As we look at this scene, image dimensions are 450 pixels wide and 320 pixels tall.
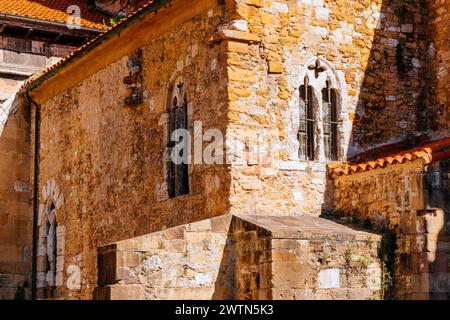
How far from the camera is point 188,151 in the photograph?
17.4m

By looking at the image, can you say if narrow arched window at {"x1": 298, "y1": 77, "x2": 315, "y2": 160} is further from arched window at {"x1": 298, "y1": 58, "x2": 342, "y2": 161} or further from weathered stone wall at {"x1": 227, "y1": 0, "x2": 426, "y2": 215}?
weathered stone wall at {"x1": 227, "y1": 0, "x2": 426, "y2": 215}

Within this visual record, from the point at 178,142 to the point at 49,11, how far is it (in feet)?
27.2

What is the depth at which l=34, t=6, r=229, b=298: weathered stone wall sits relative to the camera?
16.9 meters

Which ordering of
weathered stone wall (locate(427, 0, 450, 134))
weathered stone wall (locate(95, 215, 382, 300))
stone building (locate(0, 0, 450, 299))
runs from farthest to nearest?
weathered stone wall (locate(427, 0, 450, 134)), stone building (locate(0, 0, 450, 299)), weathered stone wall (locate(95, 215, 382, 300))

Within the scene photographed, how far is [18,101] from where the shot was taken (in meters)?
24.1

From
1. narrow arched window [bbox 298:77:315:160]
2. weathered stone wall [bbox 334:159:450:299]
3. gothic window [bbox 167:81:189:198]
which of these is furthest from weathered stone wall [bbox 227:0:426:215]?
gothic window [bbox 167:81:189:198]

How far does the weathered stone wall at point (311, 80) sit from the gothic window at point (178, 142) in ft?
5.30

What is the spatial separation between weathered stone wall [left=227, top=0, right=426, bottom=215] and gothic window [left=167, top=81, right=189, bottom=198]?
1616 millimetres

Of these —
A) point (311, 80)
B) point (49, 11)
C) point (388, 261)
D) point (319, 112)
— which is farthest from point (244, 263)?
point (49, 11)

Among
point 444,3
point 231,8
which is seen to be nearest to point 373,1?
point 444,3

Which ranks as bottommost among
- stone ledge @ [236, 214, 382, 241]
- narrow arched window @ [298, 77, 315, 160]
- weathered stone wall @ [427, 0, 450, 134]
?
stone ledge @ [236, 214, 382, 241]

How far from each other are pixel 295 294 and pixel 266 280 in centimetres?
44

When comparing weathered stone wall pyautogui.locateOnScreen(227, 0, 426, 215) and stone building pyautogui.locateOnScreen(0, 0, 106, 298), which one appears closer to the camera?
weathered stone wall pyautogui.locateOnScreen(227, 0, 426, 215)

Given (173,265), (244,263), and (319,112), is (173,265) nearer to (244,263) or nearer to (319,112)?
(244,263)
